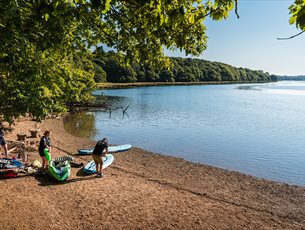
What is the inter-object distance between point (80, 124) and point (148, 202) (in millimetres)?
28836

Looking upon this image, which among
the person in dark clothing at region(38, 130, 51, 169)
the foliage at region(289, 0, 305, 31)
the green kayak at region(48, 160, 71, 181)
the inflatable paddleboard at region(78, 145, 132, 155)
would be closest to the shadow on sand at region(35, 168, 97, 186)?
the green kayak at region(48, 160, 71, 181)

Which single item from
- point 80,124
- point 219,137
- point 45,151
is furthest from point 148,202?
point 80,124

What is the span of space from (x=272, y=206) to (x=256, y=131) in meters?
25.3

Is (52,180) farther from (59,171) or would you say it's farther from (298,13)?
(298,13)

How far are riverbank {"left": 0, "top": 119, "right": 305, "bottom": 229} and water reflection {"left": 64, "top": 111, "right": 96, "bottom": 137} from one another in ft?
50.2

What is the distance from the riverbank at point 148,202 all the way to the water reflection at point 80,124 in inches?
603

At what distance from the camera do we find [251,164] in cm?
2427

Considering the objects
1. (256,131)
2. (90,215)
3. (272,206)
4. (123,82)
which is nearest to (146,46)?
(90,215)

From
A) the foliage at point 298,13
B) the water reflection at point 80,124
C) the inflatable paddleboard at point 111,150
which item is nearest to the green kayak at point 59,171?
the inflatable paddleboard at point 111,150

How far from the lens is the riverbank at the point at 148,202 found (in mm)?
11148

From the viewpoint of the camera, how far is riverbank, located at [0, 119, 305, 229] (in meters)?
11.1

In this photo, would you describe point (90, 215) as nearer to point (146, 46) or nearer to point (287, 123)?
point (146, 46)

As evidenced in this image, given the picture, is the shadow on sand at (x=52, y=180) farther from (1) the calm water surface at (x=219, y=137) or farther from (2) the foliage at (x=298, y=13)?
(2) the foliage at (x=298, y=13)

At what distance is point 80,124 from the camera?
132 ft
